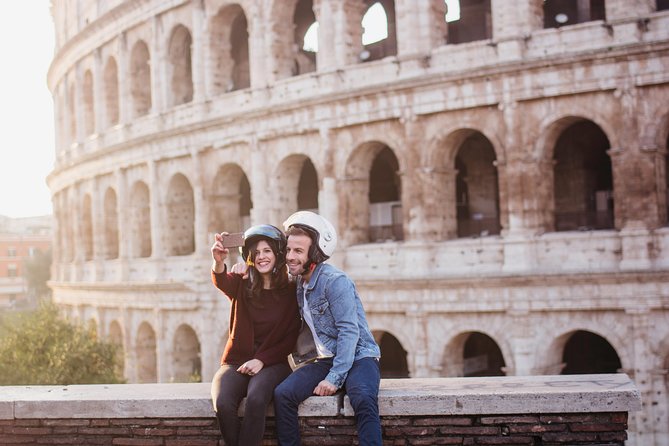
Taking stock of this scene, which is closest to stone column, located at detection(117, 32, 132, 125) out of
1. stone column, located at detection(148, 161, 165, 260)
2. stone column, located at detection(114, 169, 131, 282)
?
stone column, located at detection(114, 169, 131, 282)

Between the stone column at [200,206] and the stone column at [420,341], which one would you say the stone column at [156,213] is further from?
the stone column at [420,341]

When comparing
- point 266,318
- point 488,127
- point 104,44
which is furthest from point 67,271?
point 266,318

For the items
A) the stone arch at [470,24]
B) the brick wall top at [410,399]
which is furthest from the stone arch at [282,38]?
the brick wall top at [410,399]

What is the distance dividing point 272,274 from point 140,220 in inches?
845

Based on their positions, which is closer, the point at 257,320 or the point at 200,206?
the point at 257,320

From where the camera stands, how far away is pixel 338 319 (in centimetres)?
629

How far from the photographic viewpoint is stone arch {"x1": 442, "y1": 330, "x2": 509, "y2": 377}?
19.5 m

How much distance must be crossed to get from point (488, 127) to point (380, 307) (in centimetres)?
448

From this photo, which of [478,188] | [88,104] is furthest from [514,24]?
[88,104]

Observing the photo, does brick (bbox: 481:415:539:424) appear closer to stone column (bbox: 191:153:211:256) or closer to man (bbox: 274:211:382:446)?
man (bbox: 274:211:382:446)

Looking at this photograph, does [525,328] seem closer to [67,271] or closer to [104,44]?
[104,44]

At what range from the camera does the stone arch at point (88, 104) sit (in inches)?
1192

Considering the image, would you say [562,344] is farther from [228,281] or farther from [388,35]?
[228,281]

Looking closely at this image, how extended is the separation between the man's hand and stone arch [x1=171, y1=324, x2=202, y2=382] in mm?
19293
